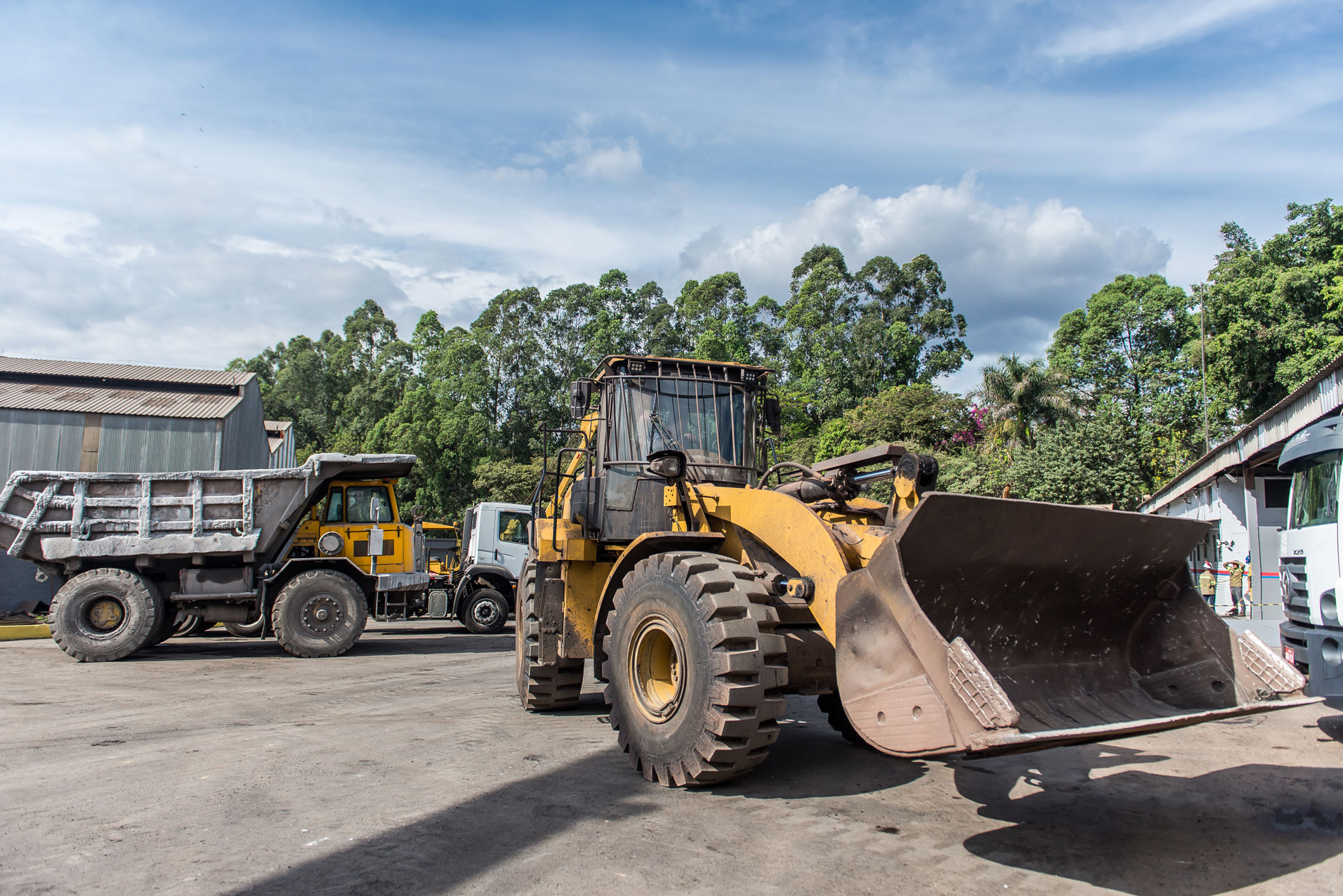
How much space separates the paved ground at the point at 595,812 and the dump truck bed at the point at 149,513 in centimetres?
504

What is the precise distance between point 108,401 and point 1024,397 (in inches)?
1166

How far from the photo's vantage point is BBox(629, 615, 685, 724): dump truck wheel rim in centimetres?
516

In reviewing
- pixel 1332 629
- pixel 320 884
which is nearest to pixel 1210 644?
pixel 1332 629

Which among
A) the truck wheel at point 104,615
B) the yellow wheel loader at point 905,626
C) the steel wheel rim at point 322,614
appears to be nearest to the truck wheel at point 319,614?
the steel wheel rim at point 322,614

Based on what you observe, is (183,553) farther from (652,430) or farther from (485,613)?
(652,430)

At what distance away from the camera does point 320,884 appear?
365 centimetres

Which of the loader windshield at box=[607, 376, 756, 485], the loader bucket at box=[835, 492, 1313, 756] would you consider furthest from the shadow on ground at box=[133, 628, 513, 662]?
the loader bucket at box=[835, 492, 1313, 756]

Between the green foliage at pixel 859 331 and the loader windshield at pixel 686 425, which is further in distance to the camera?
the green foliage at pixel 859 331

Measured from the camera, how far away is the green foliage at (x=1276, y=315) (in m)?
26.7

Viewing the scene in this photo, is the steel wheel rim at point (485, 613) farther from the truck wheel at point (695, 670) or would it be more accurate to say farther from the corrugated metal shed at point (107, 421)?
the truck wheel at point (695, 670)

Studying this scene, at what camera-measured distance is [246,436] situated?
1081 inches

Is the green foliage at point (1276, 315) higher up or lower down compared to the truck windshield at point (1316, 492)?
higher up

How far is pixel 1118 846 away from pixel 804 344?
132ft

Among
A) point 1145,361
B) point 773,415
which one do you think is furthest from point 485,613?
point 1145,361
